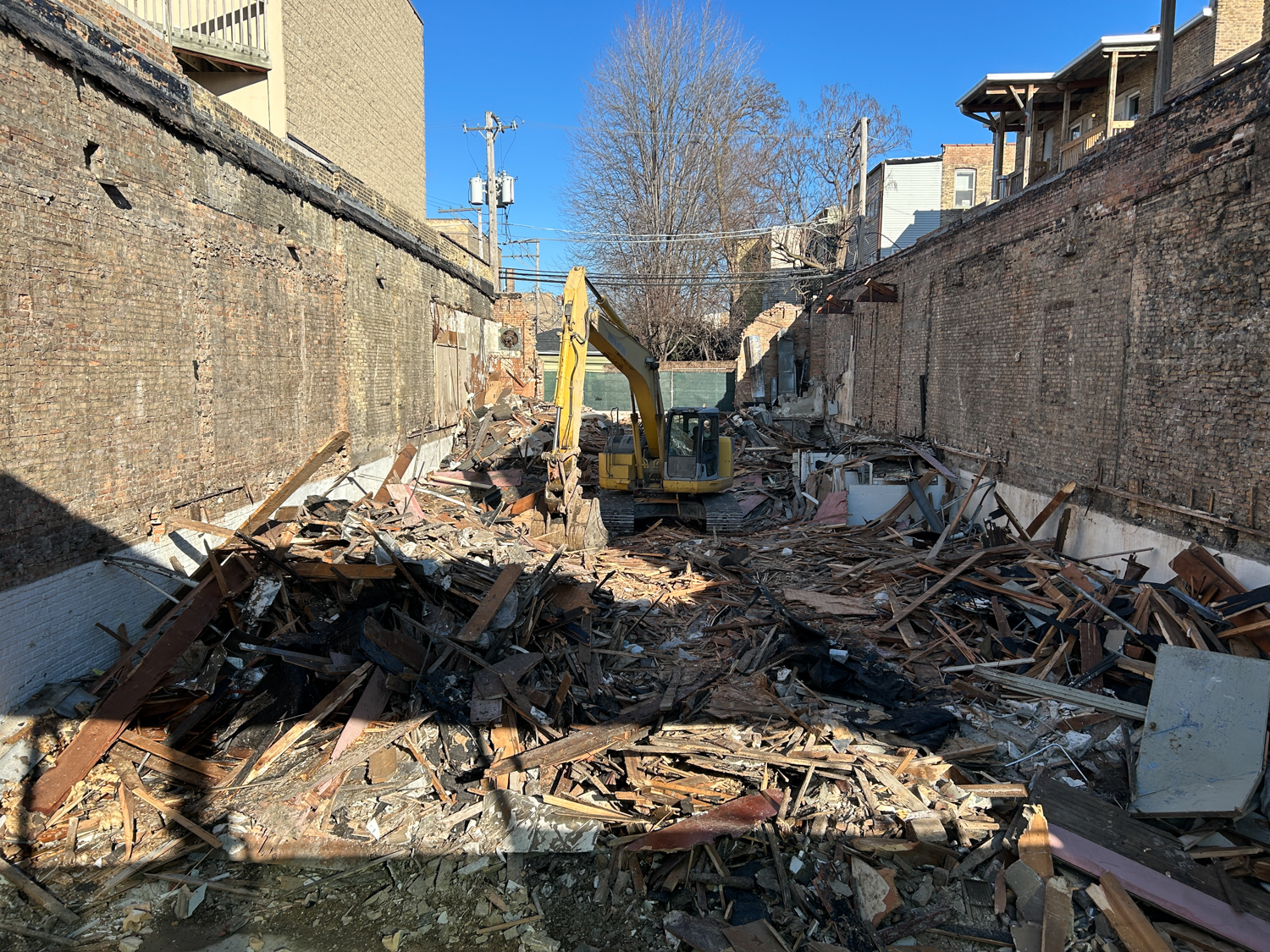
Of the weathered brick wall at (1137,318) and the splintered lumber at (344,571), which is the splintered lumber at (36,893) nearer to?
the splintered lumber at (344,571)

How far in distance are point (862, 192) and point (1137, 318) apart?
19.1 metres

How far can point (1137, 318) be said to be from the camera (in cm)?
943

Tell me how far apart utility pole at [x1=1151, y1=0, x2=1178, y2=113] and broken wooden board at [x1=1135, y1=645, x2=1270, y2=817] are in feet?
23.0

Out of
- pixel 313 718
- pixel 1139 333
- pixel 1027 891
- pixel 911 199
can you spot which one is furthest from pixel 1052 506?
pixel 911 199

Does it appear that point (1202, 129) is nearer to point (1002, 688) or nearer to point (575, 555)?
point (1002, 688)

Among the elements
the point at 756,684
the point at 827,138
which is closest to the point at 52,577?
the point at 756,684

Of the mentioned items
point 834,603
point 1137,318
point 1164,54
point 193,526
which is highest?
point 1164,54

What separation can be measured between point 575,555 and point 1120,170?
8.98 m

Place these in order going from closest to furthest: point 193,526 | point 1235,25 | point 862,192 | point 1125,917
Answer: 1. point 1125,917
2. point 193,526
3. point 1235,25
4. point 862,192

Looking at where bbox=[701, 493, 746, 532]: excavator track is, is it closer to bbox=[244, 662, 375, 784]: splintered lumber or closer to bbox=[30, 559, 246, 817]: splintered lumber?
bbox=[244, 662, 375, 784]: splintered lumber

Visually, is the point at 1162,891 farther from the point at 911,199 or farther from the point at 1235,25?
the point at 911,199

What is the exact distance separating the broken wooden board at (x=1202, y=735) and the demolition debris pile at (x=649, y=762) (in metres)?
0.02

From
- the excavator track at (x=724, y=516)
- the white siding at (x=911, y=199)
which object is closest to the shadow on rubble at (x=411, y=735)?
the excavator track at (x=724, y=516)

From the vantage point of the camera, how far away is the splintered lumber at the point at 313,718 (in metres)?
5.68
